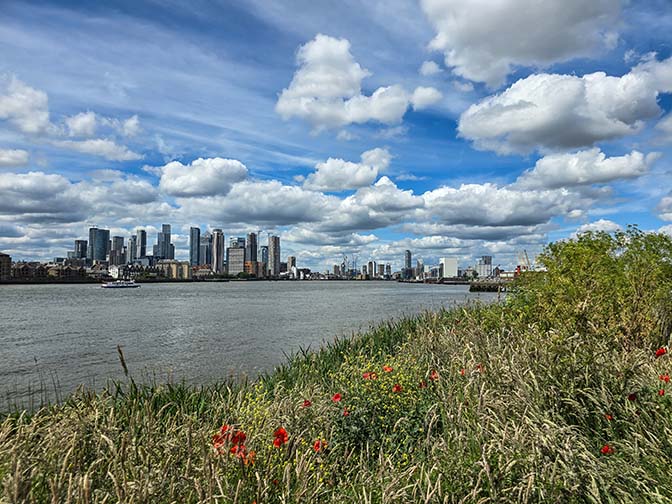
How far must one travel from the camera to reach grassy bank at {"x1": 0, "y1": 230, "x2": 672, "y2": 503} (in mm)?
3949

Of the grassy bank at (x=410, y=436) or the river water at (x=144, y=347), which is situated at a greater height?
the grassy bank at (x=410, y=436)

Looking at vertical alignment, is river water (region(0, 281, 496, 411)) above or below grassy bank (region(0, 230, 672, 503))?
below

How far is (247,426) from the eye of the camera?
6.02 meters

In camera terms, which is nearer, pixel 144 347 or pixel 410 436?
pixel 410 436

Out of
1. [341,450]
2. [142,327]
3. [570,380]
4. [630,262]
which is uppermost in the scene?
[630,262]

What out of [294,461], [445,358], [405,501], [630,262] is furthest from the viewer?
[630,262]

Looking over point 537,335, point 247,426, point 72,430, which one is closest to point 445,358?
point 537,335

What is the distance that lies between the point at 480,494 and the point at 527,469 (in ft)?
1.58

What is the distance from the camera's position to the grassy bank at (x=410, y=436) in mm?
3949

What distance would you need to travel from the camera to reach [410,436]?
20.2ft

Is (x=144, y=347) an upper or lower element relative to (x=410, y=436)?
lower

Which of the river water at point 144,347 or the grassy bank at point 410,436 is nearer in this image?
the grassy bank at point 410,436

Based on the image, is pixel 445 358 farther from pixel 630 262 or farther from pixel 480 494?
pixel 630 262

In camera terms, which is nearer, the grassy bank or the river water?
the grassy bank
